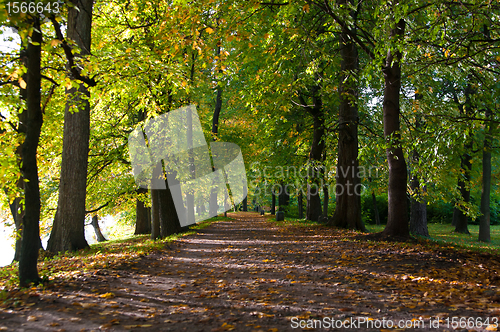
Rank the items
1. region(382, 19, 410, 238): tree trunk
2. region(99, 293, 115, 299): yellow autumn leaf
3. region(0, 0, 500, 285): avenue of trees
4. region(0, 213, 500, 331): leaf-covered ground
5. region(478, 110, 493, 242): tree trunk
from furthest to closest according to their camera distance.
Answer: region(478, 110, 493, 242): tree trunk, region(382, 19, 410, 238): tree trunk, region(0, 0, 500, 285): avenue of trees, region(99, 293, 115, 299): yellow autumn leaf, region(0, 213, 500, 331): leaf-covered ground

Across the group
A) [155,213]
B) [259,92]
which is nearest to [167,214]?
[155,213]

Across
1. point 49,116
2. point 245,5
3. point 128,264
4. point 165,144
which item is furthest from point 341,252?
point 49,116

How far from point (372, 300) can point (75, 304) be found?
404 centimetres

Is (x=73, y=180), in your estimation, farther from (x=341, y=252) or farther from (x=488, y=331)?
(x=488, y=331)

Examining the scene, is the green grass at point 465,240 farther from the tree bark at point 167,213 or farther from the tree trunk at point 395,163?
the tree bark at point 167,213

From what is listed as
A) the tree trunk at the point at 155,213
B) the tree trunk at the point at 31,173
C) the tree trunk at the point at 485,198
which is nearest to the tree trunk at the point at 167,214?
the tree trunk at the point at 155,213

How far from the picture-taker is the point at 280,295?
4766 millimetres

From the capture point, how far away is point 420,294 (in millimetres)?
4492

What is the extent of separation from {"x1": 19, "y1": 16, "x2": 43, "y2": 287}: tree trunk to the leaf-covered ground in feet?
1.49

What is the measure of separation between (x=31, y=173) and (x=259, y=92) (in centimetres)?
884

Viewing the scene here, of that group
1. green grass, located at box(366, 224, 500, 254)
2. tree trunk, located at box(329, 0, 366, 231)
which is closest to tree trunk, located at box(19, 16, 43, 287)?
green grass, located at box(366, 224, 500, 254)

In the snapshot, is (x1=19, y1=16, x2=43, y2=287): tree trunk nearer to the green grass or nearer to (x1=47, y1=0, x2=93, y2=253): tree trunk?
(x1=47, y1=0, x2=93, y2=253): tree trunk

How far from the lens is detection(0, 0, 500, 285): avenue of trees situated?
20.0ft

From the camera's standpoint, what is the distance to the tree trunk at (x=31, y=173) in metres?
4.80
